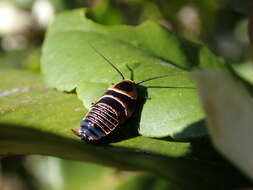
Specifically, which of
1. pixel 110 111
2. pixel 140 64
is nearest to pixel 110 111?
pixel 110 111

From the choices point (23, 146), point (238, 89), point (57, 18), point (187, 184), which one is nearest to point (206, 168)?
point (187, 184)

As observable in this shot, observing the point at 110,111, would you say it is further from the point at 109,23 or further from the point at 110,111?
the point at 109,23

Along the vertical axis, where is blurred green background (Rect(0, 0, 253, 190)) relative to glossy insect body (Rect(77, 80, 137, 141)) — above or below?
below

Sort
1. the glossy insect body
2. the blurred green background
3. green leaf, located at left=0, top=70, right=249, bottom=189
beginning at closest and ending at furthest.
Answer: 1. green leaf, located at left=0, top=70, right=249, bottom=189
2. the glossy insect body
3. the blurred green background

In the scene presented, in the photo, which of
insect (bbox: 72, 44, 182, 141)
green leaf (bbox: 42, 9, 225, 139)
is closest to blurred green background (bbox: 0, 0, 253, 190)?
green leaf (bbox: 42, 9, 225, 139)

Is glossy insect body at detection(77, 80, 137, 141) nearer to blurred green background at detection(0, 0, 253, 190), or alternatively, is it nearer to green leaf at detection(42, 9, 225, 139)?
green leaf at detection(42, 9, 225, 139)

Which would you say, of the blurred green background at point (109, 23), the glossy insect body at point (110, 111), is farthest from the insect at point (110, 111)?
the blurred green background at point (109, 23)

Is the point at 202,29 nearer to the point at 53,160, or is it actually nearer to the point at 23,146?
the point at 53,160
